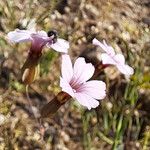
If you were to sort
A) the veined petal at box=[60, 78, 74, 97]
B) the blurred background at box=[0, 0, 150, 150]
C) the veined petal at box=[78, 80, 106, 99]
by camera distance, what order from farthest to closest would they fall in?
1. the blurred background at box=[0, 0, 150, 150]
2. the veined petal at box=[78, 80, 106, 99]
3. the veined petal at box=[60, 78, 74, 97]

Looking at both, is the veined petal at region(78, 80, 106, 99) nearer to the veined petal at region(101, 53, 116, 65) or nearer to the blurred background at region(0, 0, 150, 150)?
the veined petal at region(101, 53, 116, 65)

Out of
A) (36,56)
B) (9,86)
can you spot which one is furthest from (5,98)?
(36,56)

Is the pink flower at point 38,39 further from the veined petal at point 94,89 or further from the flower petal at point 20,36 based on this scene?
the veined petal at point 94,89

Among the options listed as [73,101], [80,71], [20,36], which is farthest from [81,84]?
[73,101]

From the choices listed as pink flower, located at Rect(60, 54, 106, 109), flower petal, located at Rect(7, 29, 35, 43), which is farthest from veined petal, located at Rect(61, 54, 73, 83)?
flower petal, located at Rect(7, 29, 35, 43)

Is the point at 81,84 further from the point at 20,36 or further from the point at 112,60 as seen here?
the point at 20,36

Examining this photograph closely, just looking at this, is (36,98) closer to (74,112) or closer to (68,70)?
(74,112)

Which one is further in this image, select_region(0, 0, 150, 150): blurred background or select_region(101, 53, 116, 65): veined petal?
select_region(0, 0, 150, 150): blurred background

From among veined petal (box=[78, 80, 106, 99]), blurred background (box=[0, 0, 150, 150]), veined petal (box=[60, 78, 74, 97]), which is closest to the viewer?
veined petal (box=[60, 78, 74, 97])

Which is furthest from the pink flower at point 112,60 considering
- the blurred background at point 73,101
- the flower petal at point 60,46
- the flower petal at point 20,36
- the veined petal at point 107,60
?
the blurred background at point 73,101
